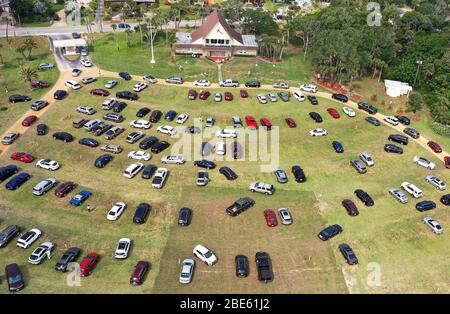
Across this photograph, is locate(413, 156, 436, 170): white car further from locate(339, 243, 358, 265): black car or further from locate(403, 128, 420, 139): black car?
locate(339, 243, 358, 265): black car

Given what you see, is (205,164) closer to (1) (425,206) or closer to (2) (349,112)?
(1) (425,206)

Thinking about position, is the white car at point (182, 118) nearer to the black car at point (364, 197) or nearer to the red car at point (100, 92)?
the red car at point (100, 92)

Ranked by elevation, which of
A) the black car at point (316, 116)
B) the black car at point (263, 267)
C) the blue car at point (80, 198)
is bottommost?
the black car at point (263, 267)

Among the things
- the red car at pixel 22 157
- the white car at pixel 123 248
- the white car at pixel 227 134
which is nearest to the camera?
the white car at pixel 123 248


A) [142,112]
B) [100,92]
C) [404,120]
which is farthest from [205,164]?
[404,120]

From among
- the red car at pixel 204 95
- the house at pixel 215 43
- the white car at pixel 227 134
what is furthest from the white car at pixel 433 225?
the house at pixel 215 43

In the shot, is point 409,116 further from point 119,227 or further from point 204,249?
point 119,227

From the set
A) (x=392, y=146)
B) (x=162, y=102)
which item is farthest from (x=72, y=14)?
(x=392, y=146)
